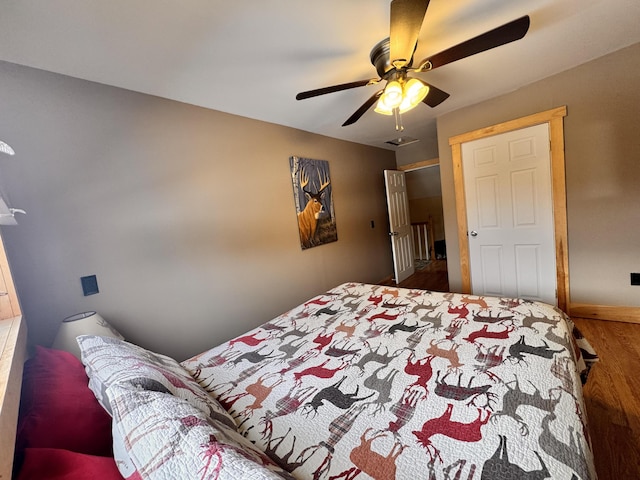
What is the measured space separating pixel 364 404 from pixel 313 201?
8.23 feet

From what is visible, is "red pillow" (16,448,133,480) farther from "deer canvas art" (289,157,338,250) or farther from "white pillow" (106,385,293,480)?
"deer canvas art" (289,157,338,250)

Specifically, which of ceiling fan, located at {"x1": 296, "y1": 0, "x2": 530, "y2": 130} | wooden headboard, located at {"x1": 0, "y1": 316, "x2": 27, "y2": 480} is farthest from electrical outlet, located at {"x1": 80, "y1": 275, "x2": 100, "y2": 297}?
ceiling fan, located at {"x1": 296, "y1": 0, "x2": 530, "y2": 130}

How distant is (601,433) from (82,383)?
94.6 inches

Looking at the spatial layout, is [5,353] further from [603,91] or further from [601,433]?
[603,91]

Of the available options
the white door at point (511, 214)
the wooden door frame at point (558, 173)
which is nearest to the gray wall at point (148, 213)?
the white door at point (511, 214)

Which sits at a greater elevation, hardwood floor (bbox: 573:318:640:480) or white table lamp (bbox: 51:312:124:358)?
white table lamp (bbox: 51:312:124:358)

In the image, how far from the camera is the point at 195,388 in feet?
3.34

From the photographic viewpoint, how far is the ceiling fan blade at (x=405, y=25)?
1.05 metres

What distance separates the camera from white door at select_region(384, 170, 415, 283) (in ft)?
13.5

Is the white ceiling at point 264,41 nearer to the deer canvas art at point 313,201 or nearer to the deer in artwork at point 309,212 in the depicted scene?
the deer canvas art at point 313,201

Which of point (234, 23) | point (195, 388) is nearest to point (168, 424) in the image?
point (195, 388)

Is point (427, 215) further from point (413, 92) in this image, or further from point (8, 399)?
point (8, 399)

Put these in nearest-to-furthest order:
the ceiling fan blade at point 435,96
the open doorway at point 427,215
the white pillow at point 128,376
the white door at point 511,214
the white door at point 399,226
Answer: the white pillow at point 128,376
the ceiling fan blade at point 435,96
the white door at point 511,214
the white door at point 399,226
the open doorway at point 427,215

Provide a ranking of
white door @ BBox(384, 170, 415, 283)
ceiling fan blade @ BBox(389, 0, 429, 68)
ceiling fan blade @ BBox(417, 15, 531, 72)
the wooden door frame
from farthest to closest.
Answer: white door @ BBox(384, 170, 415, 283) < the wooden door frame < ceiling fan blade @ BBox(417, 15, 531, 72) < ceiling fan blade @ BBox(389, 0, 429, 68)
